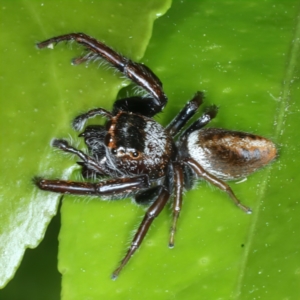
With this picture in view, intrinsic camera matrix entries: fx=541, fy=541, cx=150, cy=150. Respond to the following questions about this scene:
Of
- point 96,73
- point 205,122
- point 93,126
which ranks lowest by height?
point 205,122

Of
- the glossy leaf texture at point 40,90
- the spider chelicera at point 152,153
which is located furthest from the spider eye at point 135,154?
the glossy leaf texture at point 40,90

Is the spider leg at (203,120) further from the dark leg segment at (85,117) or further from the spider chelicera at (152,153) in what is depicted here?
the dark leg segment at (85,117)

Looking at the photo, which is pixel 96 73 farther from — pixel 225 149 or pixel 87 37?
pixel 225 149

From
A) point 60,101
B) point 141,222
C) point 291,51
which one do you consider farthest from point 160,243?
point 291,51


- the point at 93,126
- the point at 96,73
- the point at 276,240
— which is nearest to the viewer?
the point at 96,73

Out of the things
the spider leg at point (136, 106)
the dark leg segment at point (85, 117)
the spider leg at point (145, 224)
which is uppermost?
the dark leg segment at point (85, 117)

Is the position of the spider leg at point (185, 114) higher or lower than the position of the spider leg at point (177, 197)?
higher

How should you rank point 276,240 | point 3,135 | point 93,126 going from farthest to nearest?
point 93,126, point 276,240, point 3,135
